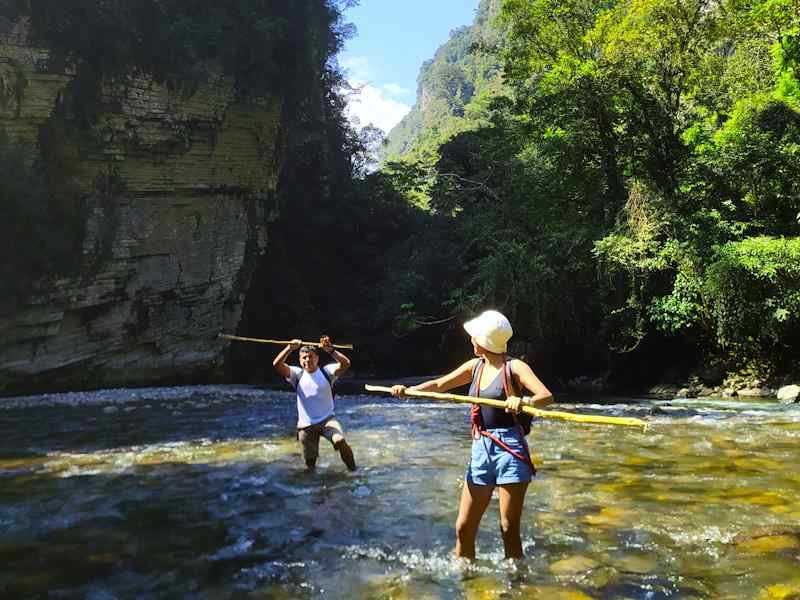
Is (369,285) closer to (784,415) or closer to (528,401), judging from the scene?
(784,415)

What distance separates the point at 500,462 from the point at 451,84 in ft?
359

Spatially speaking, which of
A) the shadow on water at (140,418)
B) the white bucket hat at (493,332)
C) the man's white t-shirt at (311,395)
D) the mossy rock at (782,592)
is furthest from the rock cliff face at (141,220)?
the mossy rock at (782,592)

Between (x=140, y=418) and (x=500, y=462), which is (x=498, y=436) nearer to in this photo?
(x=500, y=462)

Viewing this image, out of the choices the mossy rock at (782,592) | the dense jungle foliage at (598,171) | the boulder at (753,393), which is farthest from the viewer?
the dense jungle foliage at (598,171)

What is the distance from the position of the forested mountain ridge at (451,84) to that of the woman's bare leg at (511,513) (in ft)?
225

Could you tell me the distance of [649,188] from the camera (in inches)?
668

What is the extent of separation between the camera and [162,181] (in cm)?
1906

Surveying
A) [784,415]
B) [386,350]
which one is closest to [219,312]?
[386,350]

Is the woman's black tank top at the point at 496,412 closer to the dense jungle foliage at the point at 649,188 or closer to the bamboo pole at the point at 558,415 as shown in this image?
the bamboo pole at the point at 558,415

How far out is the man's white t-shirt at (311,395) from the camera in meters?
7.29

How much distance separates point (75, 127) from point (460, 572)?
16.4 m

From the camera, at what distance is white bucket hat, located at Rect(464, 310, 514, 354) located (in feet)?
13.2

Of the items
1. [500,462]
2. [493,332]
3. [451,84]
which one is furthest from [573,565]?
[451,84]

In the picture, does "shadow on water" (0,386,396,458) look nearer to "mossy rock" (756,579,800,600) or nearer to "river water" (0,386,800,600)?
"river water" (0,386,800,600)
